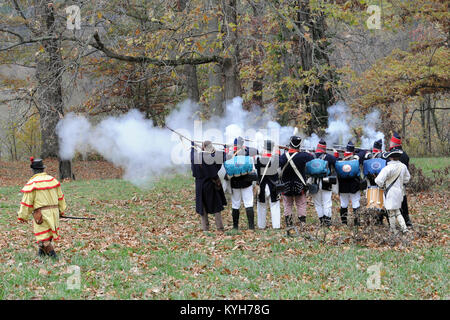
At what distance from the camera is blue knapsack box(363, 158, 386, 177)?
444 inches

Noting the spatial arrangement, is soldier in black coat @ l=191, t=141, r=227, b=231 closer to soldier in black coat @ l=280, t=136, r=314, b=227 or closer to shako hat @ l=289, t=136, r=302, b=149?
soldier in black coat @ l=280, t=136, r=314, b=227

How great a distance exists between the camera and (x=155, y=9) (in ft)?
51.9

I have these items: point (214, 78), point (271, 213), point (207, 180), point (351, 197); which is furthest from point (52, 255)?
point (214, 78)

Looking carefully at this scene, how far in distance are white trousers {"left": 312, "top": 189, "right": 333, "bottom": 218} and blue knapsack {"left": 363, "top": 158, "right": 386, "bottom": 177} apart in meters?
1.05

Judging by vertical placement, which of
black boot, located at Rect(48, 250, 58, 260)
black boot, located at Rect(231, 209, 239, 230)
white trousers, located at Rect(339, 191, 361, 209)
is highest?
white trousers, located at Rect(339, 191, 361, 209)

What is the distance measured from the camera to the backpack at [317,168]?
38.1ft

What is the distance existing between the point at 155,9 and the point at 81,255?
9.14 m

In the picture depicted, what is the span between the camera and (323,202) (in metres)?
12.1

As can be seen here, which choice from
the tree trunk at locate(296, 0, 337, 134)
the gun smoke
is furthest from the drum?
the tree trunk at locate(296, 0, 337, 134)

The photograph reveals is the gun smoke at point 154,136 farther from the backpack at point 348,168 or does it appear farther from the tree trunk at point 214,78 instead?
the backpack at point 348,168

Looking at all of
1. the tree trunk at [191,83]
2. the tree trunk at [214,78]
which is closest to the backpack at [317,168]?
the tree trunk at [214,78]

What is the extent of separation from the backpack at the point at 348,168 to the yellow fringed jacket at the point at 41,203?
625 cm

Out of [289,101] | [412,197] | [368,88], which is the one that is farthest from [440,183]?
[289,101]
